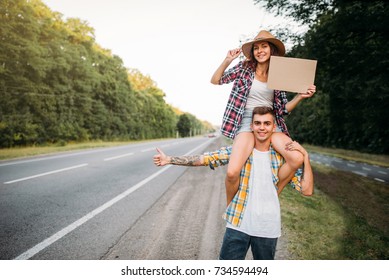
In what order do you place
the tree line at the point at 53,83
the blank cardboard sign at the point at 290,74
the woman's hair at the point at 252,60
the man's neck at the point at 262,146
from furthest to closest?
the tree line at the point at 53,83
the woman's hair at the point at 252,60
the blank cardboard sign at the point at 290,74
the man's neck at the point at 262,146

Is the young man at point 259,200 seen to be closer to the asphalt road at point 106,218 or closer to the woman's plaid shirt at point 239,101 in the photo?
the woman's plaid shirt at point 239,101

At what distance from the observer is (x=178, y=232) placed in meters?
3.72

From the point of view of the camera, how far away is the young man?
1915mm

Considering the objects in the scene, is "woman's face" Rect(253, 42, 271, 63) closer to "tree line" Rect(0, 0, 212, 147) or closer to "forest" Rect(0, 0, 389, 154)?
"forest" Rect(0, 0, 389, 154)

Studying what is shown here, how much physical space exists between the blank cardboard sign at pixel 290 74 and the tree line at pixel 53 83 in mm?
19894

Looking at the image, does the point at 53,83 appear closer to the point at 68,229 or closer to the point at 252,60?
the point at 68,229

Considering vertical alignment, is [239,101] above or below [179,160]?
above

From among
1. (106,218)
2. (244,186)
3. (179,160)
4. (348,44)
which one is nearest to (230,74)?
(179,160)

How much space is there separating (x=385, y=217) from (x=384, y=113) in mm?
5620

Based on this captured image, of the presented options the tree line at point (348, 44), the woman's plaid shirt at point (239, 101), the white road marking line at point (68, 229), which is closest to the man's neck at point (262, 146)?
the woman's plaid shirt at point (239, 101)

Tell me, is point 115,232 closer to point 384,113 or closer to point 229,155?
point 229,155

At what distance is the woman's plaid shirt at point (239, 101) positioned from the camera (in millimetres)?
2494

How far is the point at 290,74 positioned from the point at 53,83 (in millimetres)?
26907

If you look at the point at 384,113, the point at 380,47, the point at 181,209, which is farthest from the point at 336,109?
the point at 181,209
